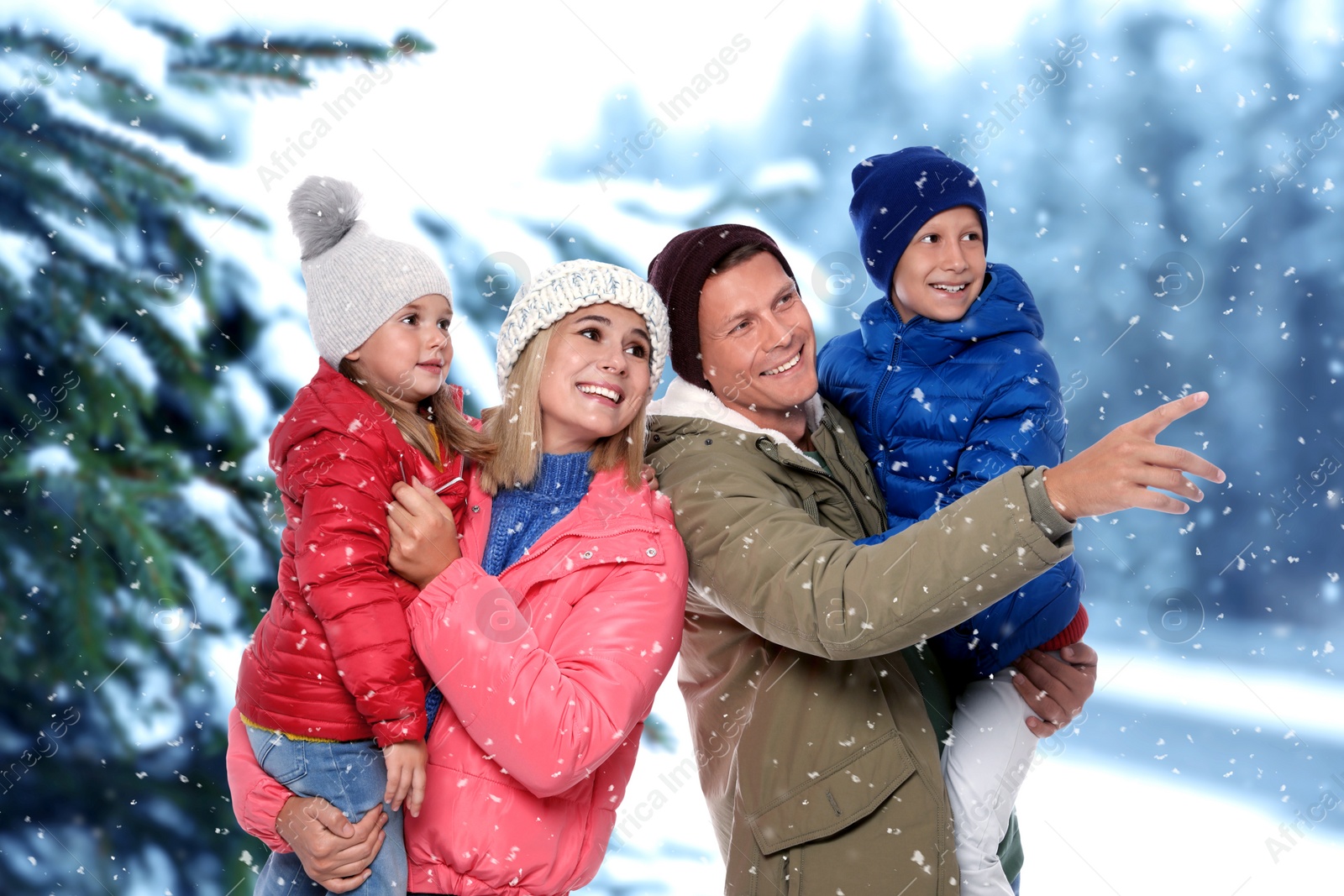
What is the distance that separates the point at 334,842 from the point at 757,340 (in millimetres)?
1075

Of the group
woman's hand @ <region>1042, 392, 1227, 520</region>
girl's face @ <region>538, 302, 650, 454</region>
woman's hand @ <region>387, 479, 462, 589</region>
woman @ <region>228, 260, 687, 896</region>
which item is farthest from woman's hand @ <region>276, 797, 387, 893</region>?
woman's hand @ <region>1042, 392, 1227, 520</region>

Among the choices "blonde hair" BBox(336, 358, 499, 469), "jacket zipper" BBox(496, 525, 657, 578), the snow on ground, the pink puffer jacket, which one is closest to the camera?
the pink puffer jacket

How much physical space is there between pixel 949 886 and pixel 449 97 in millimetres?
2962

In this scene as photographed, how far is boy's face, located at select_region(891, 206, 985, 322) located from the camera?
2209mm

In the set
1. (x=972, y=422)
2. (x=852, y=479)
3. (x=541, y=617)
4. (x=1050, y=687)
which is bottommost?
(x=1050, y=687)

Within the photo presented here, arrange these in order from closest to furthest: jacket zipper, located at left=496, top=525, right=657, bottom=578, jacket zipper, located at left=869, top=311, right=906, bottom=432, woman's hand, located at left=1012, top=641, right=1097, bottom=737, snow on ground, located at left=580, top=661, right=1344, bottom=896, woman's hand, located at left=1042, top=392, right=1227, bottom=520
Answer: woman's hand, located at left=1042, top=392, right=1227, bottom=520
jacket zipper, located at left=496, top=525, right=657, bottom=578
woman's hand, located at left=1012, top=641, right=1097, bottom=737
jacket zipper, located at left=869, top=311, right=906, bottom=432
snow on ground, located at left=580, top=661, right=1344, bottom=896

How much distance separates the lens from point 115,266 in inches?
114

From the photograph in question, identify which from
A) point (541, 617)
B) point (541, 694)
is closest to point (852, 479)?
point (541, 617)

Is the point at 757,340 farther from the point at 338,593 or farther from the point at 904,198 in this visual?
the point at 338,593

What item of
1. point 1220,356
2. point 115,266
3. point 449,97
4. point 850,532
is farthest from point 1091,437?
point 115,266

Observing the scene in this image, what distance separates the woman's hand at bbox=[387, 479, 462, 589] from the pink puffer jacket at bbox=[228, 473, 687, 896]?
0.13 feet

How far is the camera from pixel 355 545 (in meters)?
1.65

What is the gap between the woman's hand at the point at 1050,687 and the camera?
201 cm

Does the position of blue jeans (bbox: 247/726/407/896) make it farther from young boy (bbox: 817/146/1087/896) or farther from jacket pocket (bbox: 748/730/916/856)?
young boy (bbox: 817/146/1087/896)
